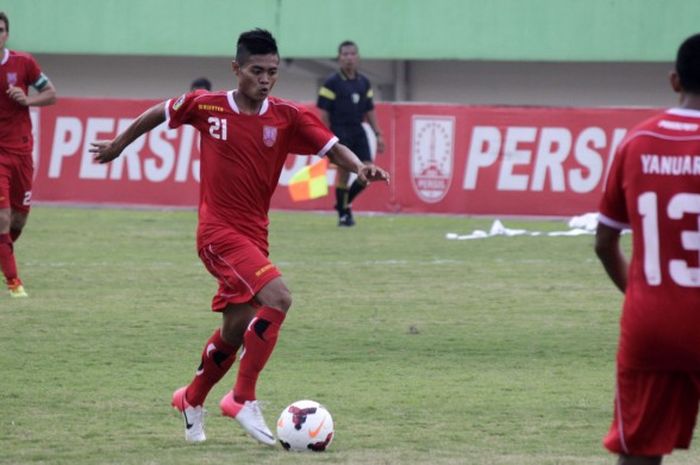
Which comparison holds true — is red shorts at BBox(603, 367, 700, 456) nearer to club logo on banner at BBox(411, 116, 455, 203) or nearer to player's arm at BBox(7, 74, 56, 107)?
player's arm at BBox(7, 74, 56, 107)

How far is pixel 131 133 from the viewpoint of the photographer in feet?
25.1

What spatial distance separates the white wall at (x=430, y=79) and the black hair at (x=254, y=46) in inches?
930

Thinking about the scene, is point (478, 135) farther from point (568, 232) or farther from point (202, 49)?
point (202, 49)

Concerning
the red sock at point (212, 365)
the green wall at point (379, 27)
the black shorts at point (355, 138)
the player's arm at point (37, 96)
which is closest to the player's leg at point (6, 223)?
the player's arm at point (37, 96)

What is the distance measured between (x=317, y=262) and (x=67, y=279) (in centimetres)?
279

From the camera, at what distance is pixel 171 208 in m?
22.7

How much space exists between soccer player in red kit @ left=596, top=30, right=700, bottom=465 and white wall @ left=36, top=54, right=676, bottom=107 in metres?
25.9

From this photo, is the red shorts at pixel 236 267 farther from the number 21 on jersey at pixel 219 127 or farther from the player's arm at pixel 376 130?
the player's arm at pixel 376 130

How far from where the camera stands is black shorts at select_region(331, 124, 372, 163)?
1964 centimetres

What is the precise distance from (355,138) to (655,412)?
1496cm

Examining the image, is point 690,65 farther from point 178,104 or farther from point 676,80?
point 178,104

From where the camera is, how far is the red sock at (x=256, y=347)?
724cm

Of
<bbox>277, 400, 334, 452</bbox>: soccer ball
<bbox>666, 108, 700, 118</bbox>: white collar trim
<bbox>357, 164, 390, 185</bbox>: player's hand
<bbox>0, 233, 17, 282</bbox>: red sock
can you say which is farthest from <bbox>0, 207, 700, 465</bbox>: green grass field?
<bbox>666, 108, 700, 118</bbox>: white collar trim

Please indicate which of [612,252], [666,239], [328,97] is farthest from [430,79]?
[666,239]
